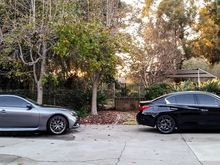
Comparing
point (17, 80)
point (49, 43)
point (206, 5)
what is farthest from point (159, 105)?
point (206, 5)

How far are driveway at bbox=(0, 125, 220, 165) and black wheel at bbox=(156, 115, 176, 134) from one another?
0.30m

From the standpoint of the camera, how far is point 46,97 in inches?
893

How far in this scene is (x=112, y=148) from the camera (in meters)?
11.9

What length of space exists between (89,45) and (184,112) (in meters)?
5.64

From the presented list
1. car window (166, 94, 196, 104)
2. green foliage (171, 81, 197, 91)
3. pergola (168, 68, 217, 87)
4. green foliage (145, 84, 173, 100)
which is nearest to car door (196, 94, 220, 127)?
car window (166, 94, 196, 104)

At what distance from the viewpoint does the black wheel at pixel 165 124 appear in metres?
15.2

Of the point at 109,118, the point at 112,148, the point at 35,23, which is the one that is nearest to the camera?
the point at 112,148

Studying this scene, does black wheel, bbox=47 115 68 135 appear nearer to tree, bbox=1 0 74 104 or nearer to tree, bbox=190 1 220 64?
tree, bbox=1 0 74 104

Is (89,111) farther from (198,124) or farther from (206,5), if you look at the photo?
(206,5)

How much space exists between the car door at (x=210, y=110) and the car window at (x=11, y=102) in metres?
6.50

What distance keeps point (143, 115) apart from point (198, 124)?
2064mm

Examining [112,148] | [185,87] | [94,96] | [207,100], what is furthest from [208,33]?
[112,148]

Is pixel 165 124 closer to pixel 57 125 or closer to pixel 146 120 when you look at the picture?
pixel 146 120

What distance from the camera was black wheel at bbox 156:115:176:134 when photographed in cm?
1523
